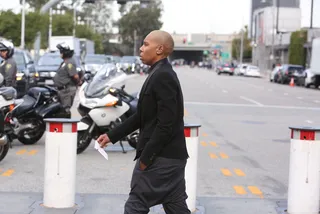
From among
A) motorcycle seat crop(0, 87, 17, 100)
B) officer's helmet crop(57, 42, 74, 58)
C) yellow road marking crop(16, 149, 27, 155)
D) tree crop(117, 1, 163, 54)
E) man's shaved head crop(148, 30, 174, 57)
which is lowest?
yellow road marking crop(16, 149, 27, 155)

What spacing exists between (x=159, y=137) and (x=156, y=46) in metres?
0.69

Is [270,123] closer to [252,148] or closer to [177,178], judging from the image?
[252,148]

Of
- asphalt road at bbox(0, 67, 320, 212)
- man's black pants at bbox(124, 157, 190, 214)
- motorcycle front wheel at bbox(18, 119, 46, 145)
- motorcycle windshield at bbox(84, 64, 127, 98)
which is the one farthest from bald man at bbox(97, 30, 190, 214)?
motorcycle front wheel at bbox(18, 119, 46, 145)

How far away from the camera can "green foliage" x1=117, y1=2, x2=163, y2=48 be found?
118 meters

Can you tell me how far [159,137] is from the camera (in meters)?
4.97

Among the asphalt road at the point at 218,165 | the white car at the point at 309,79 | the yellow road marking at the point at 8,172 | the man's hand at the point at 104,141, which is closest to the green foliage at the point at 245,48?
the white car at the point at 309,79

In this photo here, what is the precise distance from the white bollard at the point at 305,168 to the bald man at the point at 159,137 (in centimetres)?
227

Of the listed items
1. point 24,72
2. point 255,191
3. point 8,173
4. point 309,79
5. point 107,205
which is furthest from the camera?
point 309,79

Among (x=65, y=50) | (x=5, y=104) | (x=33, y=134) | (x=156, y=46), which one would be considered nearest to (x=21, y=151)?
(x=33, y=134)

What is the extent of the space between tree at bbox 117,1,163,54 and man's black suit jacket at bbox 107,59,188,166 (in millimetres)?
113175

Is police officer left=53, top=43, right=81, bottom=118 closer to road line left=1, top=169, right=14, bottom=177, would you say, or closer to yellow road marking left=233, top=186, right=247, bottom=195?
road line left=1, top=169, right=14, bottom=177

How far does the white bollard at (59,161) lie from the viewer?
23.9ft

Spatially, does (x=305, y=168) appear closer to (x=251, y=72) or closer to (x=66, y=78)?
(x=66, y=78)

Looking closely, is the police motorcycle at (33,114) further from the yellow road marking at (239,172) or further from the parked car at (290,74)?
the parked car at (290,74)
